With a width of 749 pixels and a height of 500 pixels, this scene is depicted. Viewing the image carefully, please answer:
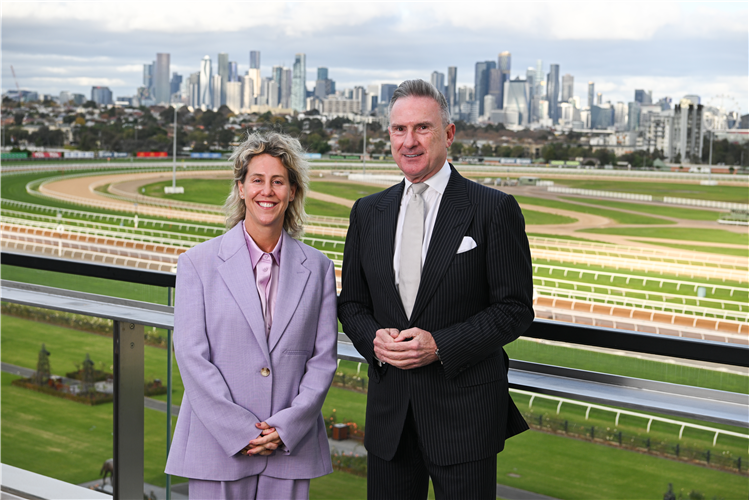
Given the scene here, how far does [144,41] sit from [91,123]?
22.4 m

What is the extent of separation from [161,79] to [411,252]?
227ft

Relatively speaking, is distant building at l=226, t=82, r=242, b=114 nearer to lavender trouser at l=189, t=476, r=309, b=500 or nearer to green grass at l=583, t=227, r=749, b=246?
green grass at l=583, t=227, r=749, b=246

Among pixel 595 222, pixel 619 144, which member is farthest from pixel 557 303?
pixel 619 144

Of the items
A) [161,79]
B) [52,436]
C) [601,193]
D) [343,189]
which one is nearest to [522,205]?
[601,193]

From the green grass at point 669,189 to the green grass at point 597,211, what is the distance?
13.1ft

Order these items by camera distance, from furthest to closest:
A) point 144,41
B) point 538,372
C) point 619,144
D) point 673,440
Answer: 1. point 144,41
2. point 619,144
3. point 673,440
4. point 538,372

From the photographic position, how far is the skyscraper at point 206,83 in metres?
56.8

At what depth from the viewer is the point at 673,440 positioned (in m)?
22.2

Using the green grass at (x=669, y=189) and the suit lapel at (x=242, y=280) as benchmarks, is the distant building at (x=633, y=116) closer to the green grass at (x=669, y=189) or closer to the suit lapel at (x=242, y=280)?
the green grass at (x=669, y=189)

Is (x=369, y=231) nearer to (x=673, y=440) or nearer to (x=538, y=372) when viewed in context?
(x=538, y=372)

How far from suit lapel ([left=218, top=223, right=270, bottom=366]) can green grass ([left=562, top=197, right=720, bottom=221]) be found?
53169mm

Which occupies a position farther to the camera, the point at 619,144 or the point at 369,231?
the point at 619,144

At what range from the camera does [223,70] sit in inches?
2564

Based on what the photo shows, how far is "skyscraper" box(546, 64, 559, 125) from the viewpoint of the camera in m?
51.2
